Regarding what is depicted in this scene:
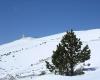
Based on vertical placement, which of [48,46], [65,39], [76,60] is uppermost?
[48,46]

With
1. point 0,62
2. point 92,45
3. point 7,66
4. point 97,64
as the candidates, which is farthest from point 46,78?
point 0,62

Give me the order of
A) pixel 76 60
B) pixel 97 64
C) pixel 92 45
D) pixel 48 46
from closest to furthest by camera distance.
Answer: pixel 76 60 < pixel 97 64 < pixel 92 45 < pixel 48 46

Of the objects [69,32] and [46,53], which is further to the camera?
[46,53]

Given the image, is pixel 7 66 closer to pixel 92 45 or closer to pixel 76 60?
pixel 92 45

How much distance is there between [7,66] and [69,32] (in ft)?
101

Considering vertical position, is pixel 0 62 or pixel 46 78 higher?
pixel 0 62

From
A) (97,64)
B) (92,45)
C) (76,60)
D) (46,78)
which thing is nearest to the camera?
(46,78)

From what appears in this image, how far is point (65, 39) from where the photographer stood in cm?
3981

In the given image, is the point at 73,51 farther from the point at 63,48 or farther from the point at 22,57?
the point at 22,57

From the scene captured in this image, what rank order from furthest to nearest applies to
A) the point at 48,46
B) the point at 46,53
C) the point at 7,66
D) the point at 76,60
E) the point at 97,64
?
the point at 48,46
the point at 46,53
the point at 7,66
the point at 97,64
the point at 76,60

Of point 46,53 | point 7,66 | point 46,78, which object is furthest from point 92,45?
point 46,78

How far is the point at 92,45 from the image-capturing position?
63.0m

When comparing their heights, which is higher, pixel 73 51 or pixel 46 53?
pixel 46 53

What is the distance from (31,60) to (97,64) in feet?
88.7
